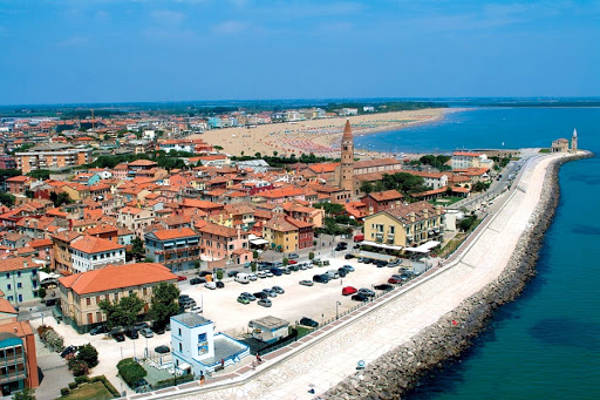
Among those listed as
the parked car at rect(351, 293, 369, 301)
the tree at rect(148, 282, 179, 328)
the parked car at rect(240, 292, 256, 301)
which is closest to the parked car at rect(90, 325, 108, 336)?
the tree at rect(148, 282, 179, 328)

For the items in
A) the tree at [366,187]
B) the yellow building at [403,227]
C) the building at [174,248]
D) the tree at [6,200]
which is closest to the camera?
the building at [174,248]

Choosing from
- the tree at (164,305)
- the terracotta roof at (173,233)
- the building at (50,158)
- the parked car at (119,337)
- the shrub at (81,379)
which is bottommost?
the parked car at (119,337)

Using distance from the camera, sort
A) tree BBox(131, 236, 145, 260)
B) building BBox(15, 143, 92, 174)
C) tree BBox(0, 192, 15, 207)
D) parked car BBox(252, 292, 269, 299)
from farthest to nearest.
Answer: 1. building BBox(15, 143, 92, 174)
2. tree BBox(0, 192, 15, 207)
3. tree BBox(131, 236, 145, 260)
4. parked car BBox(252, 292, 269, 299)

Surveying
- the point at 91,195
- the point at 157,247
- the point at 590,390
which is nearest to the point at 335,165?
the point at 91,195

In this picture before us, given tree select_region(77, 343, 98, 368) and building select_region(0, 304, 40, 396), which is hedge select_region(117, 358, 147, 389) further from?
building select_region(0, 304, 40, 396)

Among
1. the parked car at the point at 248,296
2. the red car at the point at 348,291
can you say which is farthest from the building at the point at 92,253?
the red car at the point at 348,291

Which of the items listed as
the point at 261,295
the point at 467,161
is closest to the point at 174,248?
the point at 261,295

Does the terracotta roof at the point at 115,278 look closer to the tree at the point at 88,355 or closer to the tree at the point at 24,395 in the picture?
the tree at the point at 88,355
